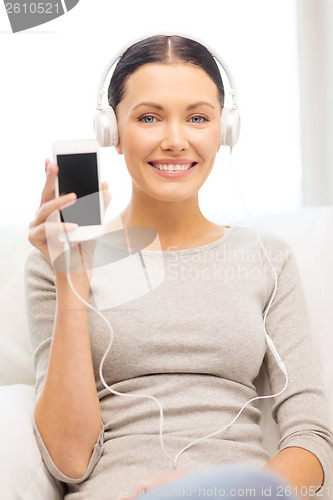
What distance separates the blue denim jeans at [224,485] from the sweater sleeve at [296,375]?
1.41 ft

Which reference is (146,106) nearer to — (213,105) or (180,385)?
(213,105)

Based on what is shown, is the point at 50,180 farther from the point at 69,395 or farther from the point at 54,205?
the point at 69,395

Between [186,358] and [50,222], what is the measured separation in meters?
0.33

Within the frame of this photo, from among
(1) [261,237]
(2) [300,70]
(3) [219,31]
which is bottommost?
(1) [261,237]

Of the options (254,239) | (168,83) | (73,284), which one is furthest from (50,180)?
(254,239)

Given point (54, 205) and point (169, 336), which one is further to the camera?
point (169, 336)

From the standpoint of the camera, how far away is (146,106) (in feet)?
3.31

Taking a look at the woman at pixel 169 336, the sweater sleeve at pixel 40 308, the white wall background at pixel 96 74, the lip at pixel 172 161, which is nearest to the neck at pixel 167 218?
the woman at pixel 169 336

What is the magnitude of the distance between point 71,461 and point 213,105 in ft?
2.18

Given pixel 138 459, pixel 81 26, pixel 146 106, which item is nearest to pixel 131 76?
pixel 146 106

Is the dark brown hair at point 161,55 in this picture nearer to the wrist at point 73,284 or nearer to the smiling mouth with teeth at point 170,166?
the smiling mouth with teeth at point 170,166

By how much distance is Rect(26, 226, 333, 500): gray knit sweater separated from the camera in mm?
911

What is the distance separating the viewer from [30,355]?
3.94 feet

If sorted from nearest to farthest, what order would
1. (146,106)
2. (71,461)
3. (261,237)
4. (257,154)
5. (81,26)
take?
(71,461) < (146,106) < (261,237) < (81,26) < (257,154)
